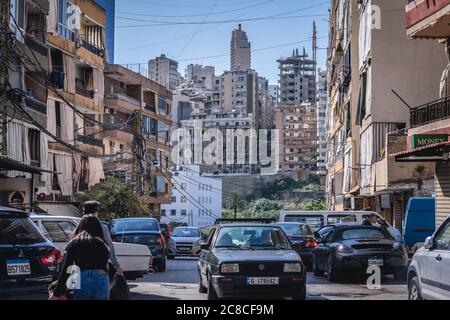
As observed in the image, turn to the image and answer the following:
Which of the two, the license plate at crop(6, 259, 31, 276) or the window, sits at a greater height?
the window

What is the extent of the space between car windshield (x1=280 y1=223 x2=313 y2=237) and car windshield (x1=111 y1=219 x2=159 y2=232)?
12.9 ft

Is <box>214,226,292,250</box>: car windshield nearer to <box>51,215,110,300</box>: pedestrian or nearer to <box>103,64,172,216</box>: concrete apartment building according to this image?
<box>51,215,110,300</box>: pedestrian

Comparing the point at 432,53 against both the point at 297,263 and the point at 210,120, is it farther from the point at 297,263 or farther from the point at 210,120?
the point at 210,120

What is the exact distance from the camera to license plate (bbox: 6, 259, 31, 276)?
38.6ft

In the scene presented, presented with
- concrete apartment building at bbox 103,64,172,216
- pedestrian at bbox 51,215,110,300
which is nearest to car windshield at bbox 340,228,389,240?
pedestrian at bbox 51,215,110,300

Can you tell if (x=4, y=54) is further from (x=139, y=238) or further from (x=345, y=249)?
(x=345, y=249)

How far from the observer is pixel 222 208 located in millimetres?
131250

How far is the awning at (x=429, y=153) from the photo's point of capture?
2294 cm

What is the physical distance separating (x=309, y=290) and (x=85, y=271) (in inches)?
345

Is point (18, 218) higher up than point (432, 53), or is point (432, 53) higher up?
point (432, 53)

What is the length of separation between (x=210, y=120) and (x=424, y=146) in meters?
123

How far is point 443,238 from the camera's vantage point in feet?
36.5

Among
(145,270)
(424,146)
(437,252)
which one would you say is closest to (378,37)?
(424,146)

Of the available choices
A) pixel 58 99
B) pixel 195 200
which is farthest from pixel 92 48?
pixel 195 200
